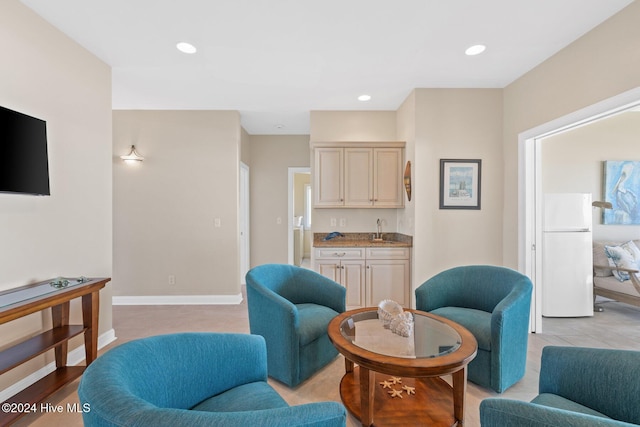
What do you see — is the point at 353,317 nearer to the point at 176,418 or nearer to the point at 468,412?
the point at 468,412

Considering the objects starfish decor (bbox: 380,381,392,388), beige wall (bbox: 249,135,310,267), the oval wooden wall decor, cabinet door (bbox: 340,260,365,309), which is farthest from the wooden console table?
the oval wooden wall decor

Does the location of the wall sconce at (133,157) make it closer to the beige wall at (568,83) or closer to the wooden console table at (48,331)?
the wooden console table at (48,331)

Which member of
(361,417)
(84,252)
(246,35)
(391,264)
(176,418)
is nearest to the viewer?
(176,418)

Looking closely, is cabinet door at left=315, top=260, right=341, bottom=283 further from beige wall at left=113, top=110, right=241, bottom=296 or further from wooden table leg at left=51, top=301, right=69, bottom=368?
wooden table leg at left=51, top=301, right=69, bottom=368

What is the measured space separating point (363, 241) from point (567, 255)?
2.40 m

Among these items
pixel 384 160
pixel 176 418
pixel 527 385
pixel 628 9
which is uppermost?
pixel 628 9

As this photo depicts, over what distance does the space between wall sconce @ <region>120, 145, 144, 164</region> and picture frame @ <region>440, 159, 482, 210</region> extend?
3939 mm

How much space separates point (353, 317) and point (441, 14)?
229cm

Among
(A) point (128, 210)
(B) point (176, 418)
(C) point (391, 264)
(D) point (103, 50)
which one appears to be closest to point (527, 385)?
(C) point (391, 264)

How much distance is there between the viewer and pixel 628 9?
2.00 meters

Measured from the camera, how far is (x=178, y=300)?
400 centimetres

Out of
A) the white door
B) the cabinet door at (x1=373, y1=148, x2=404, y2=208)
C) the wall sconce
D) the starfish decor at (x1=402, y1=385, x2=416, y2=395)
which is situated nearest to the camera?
the starfish decor at (x1=402, y1=385, x2=416, y2=395)

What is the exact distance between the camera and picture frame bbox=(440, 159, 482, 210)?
10.9 feet

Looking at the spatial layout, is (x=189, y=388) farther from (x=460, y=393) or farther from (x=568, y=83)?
(x=568, y=83)
